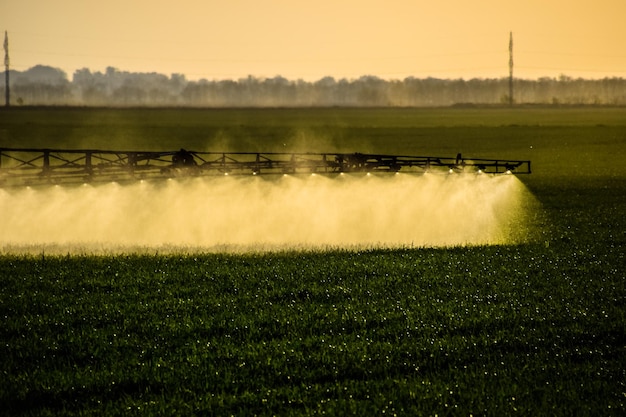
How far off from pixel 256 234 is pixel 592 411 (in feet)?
67.5

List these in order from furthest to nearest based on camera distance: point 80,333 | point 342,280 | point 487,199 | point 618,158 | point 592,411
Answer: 1. point 618,158
2. point 487,199
3. point 342,280
4. point 80,333
5. point 592,411

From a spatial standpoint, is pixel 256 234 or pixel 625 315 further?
pixel 256 234

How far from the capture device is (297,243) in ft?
92.0

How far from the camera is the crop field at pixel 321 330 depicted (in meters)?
11.4

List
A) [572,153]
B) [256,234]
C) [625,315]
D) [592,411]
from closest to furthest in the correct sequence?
[592,411]
[625,315]
[256,234]
[572,153]

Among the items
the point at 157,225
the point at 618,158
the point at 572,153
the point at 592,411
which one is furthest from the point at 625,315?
the point at 572,153

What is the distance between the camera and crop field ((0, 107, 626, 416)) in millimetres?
11375

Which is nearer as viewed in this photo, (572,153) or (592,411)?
(592,411)

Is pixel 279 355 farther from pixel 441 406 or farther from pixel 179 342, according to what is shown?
pixel 441 406

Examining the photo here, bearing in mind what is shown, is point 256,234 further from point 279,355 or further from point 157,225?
point 279,355

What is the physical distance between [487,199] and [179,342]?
29.1 meters

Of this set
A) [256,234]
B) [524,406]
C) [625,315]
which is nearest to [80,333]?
[524,406]

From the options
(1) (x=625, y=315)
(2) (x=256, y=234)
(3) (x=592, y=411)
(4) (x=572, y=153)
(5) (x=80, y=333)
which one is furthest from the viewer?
(4) (x=572, y=153)

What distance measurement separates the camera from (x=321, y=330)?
14727 millimetres
